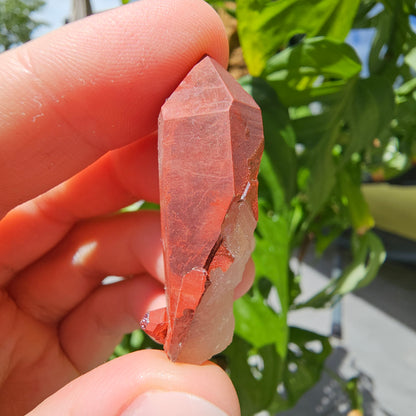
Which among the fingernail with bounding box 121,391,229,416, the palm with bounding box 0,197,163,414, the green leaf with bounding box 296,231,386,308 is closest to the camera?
the fingernail with bounding box 121,391,229,416

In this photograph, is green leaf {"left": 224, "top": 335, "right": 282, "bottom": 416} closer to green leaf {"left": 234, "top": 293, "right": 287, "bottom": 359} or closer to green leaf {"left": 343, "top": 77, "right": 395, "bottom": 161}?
green leaf {"left": 234, "top": 293, "right": 287, "bottom": 359}

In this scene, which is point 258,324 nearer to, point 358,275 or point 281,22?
point 358,275

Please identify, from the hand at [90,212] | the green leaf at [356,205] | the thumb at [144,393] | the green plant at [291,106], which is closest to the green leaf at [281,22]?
the green plant at [291,106]

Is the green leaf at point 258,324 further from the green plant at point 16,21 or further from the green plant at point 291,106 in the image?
the green plant at point 16,21

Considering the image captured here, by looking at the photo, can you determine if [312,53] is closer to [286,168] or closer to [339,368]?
[286,168]

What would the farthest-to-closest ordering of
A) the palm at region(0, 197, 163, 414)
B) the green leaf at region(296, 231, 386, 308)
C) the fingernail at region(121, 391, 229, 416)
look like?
the green leaf at region(296, 231, 386, 308) → the palm at region(0, 197, 163, 414) → the fingernail at region(121, 391, 229, 416)

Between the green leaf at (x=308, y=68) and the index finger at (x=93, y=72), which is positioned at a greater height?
the index finger at (x=93, y=72)

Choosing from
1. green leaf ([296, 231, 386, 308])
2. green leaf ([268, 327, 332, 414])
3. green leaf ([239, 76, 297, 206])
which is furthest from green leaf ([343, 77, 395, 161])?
green leaf ([268, 327, 332, 414])
